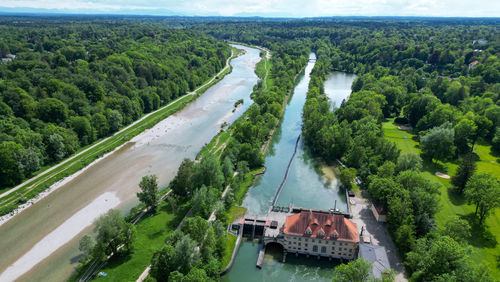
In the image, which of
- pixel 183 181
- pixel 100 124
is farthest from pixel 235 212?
pixel 100 124

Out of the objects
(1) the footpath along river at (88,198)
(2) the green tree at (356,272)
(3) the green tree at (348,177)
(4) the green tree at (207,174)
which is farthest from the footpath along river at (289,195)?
(1) the footpath along river at (88,198)

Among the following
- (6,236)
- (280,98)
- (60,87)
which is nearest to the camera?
(6,236)

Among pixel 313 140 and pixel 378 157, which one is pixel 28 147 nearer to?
pixel 313 140

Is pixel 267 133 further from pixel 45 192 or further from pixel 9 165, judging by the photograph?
pixel 9 165

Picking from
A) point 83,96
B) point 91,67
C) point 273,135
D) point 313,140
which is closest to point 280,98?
point 273,135

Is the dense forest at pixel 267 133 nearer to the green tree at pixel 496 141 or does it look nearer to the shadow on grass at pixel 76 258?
the green tree at pixel 496 141

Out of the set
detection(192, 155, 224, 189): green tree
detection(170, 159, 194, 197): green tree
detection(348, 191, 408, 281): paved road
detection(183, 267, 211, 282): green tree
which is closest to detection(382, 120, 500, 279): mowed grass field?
detection(348, 191, 408, 281): paved road

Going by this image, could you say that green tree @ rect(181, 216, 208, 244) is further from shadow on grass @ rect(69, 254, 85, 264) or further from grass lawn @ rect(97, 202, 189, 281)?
shadow on grass @ rect(69, 254, 85, 264)
